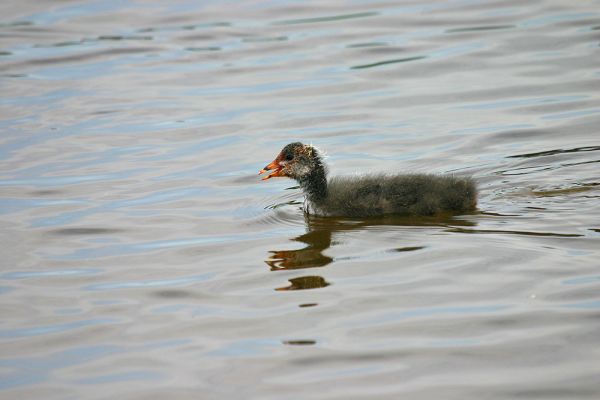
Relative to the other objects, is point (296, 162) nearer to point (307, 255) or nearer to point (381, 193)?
point (381, 193)

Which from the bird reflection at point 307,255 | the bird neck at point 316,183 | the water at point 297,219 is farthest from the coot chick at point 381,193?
the bird reflection at point 307,255

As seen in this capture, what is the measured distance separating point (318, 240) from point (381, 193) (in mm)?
700

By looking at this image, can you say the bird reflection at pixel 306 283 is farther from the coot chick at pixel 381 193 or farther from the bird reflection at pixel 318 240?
the coot chick at pixel 381 193

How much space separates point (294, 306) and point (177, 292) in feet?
3.17

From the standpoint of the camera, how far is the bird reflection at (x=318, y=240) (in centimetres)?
731

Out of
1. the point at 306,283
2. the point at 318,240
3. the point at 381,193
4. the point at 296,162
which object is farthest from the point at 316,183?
the point at 306,283

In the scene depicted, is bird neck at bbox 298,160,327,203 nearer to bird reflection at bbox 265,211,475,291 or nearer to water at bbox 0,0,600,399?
bird reflection at bbox 265,211,475,291

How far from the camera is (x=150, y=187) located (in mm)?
10289

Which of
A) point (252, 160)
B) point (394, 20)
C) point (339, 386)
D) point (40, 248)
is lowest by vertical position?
point (339, 386)

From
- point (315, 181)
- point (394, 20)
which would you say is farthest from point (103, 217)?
point (394, 20)

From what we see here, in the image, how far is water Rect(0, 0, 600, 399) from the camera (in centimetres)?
597

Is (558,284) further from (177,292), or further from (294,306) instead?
(177,292)

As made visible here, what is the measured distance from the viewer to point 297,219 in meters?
8.98

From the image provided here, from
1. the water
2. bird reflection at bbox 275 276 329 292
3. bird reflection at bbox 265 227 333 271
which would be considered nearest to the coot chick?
the water
